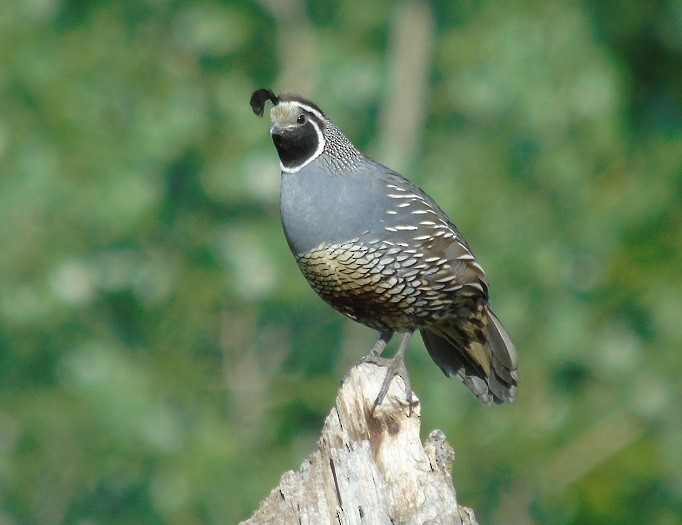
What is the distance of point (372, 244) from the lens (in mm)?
5957

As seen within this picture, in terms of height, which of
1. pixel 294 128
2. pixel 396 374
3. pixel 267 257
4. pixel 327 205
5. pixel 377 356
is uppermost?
pixel 294 128

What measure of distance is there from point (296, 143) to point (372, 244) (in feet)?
1.74

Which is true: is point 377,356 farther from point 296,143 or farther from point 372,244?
point 296,143

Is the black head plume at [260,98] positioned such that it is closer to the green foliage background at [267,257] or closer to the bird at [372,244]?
the bird at [372,244]

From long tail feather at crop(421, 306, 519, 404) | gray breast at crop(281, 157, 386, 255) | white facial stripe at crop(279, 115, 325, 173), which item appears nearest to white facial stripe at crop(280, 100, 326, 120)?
white facial stripe at crop(279, 115, 325, 173)

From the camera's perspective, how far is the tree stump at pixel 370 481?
477 cm

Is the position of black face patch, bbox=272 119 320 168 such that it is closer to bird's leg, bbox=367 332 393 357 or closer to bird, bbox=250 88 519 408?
bird, bbox=250 88 519 408

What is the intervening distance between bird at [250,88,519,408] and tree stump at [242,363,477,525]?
527 millimetres

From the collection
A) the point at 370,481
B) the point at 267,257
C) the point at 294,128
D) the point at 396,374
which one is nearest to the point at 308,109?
the point at 294,128

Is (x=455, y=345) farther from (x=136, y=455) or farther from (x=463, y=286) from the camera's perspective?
(x=136, y=455)

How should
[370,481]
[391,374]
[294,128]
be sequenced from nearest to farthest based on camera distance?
[370,481] < [391,374] < [294,128]

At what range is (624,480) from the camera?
12078 mm

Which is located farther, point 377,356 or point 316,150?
point 316,150

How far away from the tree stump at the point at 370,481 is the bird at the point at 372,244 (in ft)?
1.73
